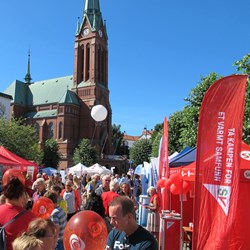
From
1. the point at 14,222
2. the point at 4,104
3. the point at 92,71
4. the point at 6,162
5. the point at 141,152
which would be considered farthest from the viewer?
the point at 92,71

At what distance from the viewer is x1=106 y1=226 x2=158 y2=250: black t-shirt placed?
9.46 feet

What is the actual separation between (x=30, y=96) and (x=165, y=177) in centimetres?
8018

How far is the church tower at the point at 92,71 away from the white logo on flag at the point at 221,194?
214 feet

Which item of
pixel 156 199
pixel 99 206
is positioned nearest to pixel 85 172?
pixel 156 199

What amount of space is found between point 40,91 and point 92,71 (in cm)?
1883

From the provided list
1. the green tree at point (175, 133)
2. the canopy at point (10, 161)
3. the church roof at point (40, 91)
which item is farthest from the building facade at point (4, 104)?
the canopy at point (10, 161)

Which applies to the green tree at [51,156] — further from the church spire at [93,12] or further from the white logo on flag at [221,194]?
the white logo on flag at [221,194]

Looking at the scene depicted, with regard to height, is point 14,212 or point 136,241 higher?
point 14,212

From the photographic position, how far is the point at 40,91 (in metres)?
84.7

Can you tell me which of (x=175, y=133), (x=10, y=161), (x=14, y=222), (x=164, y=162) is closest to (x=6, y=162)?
(x=10, y=161)

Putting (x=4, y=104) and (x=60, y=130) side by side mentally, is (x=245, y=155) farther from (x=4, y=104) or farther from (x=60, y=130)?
(x=60, y=130)

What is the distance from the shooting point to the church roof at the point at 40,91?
80375 millimetres

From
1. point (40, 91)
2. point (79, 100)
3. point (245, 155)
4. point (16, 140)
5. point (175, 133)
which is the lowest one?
point (245, 155)

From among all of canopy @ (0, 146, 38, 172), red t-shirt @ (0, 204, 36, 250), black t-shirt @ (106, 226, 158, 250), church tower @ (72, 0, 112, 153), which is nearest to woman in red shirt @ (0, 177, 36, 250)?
red t-shirt @ (0, 204, 36, 250)
